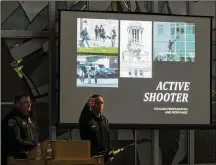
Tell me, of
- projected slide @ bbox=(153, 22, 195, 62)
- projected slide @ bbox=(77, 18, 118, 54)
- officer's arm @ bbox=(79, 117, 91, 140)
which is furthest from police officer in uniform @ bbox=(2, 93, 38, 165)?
projected slide @ bbox=(153, 22, 195, 62)

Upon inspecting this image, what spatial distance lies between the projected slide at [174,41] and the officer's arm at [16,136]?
12.8ft

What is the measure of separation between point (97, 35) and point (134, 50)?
637 millimetres

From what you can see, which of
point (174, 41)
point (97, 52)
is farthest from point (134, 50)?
point (174, 41)

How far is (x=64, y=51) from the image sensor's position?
24.4 ft

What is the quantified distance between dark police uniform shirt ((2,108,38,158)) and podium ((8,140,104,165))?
0.21m

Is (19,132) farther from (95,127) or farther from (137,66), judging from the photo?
(137,66)

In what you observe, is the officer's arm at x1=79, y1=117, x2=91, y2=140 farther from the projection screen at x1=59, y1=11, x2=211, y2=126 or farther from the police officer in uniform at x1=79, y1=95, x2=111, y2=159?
the projection screen at x1=59, y1=11, x2=211, y2=126

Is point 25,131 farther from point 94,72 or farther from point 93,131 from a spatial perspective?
point 94,72

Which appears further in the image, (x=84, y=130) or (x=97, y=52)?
Result: (x=97, y=52)

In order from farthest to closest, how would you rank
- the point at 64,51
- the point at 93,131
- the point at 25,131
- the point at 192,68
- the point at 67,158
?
the point at 192,68 < the point at 64,51 < the point at 93,131 < the point at 25,131 < the point at 67,158

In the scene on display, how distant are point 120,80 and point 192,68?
1254 mm

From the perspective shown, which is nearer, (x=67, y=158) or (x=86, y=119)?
(x=67, y=158)

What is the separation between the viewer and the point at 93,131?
4852mm

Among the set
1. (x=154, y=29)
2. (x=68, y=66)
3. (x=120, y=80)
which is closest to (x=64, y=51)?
(x=68, y=66)
